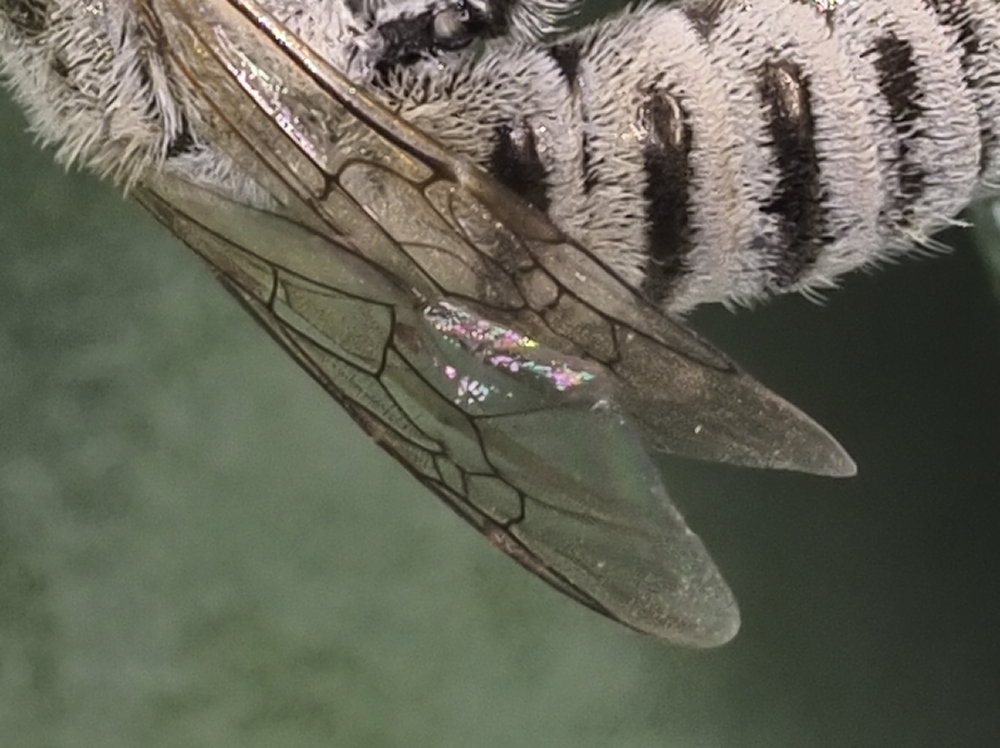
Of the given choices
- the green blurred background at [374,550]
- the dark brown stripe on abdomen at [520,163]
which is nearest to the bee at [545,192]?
the dark brown stripe on abdomen at [520,163]

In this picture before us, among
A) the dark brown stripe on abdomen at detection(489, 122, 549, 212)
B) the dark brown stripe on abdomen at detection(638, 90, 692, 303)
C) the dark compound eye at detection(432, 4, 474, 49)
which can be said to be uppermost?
the dark compound eye at detection(432, 4, 474, 49)

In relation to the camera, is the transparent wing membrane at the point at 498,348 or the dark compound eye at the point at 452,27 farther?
the dark compound eye at the point at 452,27

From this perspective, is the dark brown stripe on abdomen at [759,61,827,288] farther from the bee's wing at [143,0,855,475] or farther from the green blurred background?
the green blurred background

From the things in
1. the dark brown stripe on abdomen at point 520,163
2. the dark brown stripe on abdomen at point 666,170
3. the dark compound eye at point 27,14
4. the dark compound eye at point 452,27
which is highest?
the dark compound eye at point 27,14

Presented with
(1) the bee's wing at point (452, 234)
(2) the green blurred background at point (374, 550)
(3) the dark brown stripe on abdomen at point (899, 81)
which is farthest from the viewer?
(2) the green blurred background at point (374, 550)

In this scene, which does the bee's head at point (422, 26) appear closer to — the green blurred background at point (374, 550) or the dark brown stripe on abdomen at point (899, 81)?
the dark brown stripe on abdomen at point (899, 81)

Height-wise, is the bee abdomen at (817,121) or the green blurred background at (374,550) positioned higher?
the bee abdomen at (817,121)

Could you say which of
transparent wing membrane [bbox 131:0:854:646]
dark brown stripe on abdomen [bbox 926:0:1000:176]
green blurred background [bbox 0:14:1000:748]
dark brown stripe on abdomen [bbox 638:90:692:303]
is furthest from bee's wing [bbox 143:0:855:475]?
green blurred background [bbox 0:14:1000:748]
